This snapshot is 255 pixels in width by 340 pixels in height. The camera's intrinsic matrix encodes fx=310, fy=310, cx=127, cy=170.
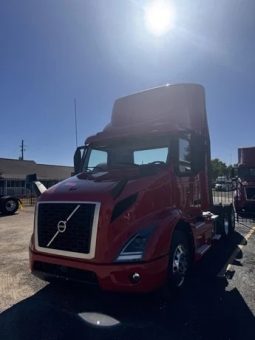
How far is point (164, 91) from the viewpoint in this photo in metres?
6.63

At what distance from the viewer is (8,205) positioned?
18.1 metres

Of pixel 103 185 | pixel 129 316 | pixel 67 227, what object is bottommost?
pixel 129 316

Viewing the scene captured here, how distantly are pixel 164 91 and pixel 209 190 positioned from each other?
8.78 feet

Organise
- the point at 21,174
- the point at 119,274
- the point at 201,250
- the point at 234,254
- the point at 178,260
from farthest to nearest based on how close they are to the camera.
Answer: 1. the point at 21,174
2. the point at 234,254
3. the point at 201,250
4. the point at 178,260
5. the point at 119,274

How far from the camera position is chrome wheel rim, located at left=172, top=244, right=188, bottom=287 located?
4598 millimetres

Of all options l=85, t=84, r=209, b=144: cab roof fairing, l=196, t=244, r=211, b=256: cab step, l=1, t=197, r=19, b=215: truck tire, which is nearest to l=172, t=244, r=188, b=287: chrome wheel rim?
l=196, t=244, r=211, b=256: cab step

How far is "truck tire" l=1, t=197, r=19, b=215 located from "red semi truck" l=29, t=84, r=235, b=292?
1367 cm

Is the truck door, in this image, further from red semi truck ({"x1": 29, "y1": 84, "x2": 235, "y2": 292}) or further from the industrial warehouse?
the industrial warehouse

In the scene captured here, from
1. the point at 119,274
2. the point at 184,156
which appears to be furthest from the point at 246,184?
the point at 119,274

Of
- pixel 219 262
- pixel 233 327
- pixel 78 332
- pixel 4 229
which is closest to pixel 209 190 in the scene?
pixel 219 262

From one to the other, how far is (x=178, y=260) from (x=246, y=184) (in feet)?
37.8

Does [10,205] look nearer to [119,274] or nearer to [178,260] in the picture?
[178,260]

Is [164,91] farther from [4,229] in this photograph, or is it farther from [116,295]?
[4,229]

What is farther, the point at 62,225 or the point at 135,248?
the point at 62,225
